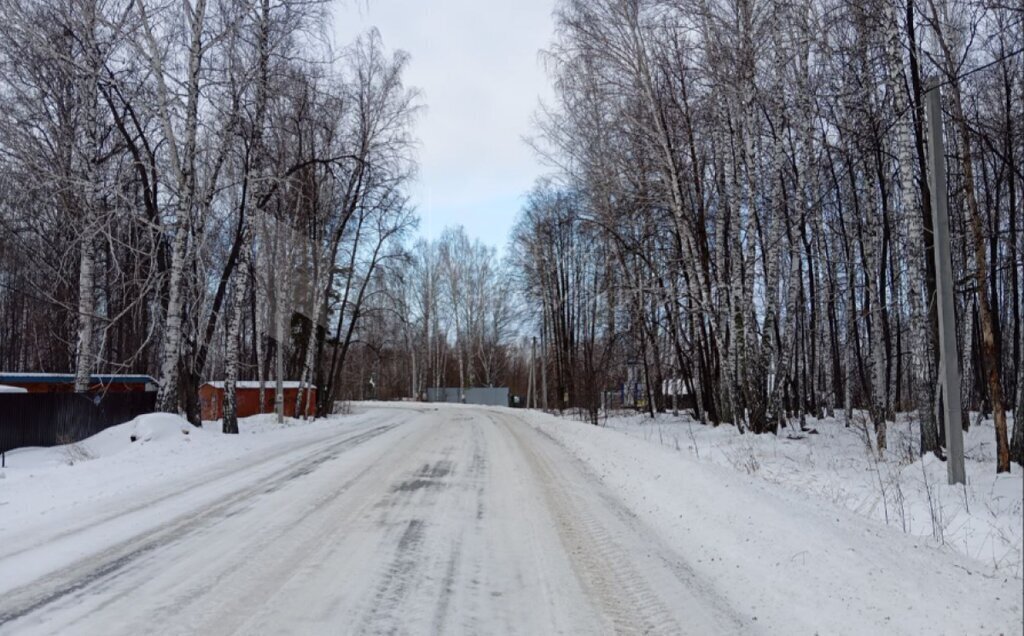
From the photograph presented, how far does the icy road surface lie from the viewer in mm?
3787

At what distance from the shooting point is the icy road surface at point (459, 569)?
3787mm

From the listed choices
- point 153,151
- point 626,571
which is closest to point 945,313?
point 626,571

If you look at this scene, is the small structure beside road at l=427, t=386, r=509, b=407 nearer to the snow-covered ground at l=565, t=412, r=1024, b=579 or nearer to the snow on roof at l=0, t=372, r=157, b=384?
the snow on roof at l=0, t=372, r=157, b=384

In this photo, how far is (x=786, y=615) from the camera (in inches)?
162

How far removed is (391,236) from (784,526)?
26057 mm

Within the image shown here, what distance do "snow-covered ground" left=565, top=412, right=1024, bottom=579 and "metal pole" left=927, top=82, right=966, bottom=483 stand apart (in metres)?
0.38

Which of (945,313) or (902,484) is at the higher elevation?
(945,313)

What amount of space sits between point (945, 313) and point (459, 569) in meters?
6.02

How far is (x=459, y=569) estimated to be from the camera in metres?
4.89

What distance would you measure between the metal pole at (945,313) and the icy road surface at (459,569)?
2222mm

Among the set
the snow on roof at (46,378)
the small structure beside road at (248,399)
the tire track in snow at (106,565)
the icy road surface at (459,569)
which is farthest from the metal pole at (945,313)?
the small structure beside road at (248,399)

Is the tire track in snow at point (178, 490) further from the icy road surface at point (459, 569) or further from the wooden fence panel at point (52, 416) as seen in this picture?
the wooden fence panel at point (52, 416)

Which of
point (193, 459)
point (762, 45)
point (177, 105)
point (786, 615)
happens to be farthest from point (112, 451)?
point (762, 45)

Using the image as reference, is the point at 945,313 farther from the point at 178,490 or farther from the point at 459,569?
the point at 178,490
